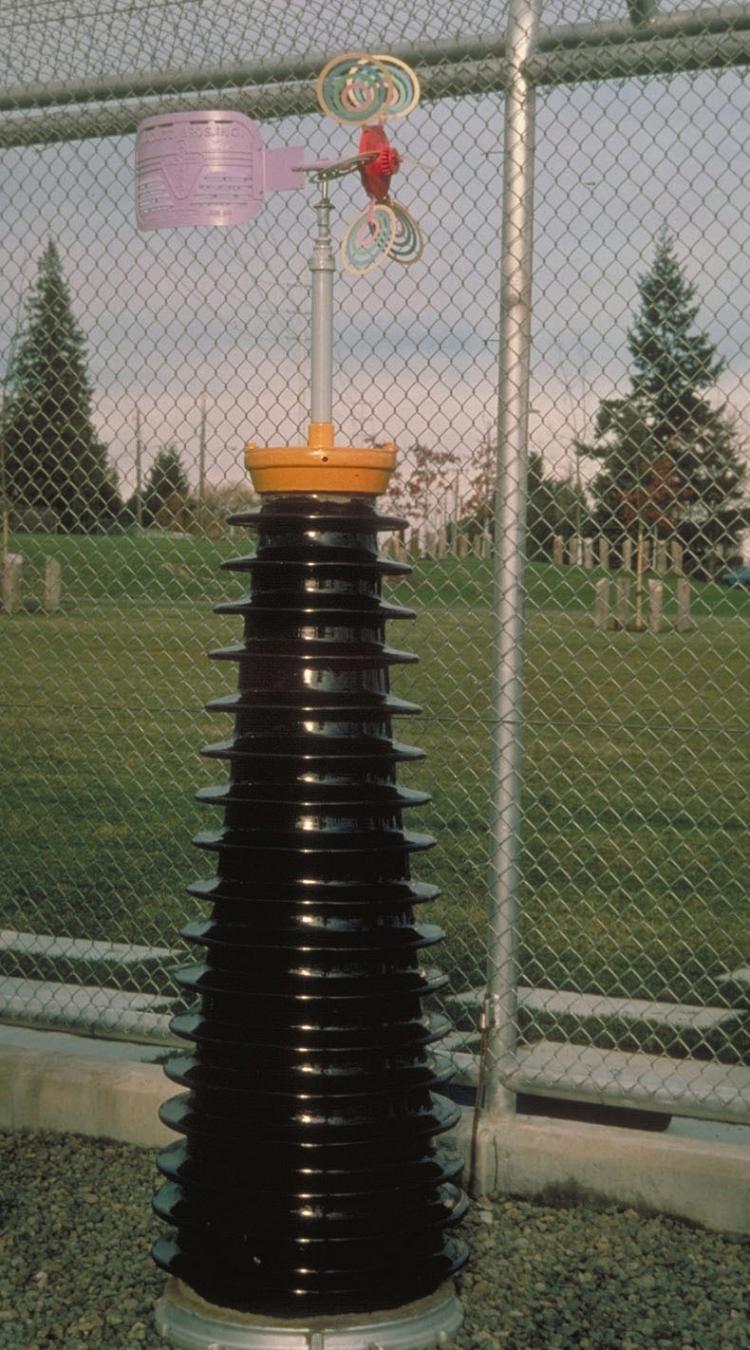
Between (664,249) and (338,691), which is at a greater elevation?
(664,249)

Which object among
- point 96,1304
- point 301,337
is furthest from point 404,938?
→ point 301,337

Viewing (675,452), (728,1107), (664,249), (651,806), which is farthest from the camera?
(651,806)

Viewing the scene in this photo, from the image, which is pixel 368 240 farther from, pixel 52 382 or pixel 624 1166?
pixel 52 382

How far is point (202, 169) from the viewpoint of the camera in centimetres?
414

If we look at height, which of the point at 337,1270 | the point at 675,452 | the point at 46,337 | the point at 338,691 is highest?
the point at 46,337

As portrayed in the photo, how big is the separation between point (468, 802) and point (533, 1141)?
256 inches

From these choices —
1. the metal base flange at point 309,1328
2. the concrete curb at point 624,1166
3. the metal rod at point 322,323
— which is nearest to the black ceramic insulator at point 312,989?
the metal base flange at point 309,1328

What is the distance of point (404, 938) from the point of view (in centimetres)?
338

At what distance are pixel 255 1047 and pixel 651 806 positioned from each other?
7.72 metres

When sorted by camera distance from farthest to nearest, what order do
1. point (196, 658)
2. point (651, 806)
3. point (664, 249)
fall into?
point (196, 658) < point (651, 806) < point (664, 249)

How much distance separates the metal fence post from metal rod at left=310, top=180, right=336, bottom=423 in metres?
0.72

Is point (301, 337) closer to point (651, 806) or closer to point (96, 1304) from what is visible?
point (96, 1304)

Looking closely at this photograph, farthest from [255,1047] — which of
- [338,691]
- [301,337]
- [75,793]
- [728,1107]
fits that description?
[75,793]

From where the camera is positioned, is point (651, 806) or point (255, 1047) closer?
point (255, 1047)
